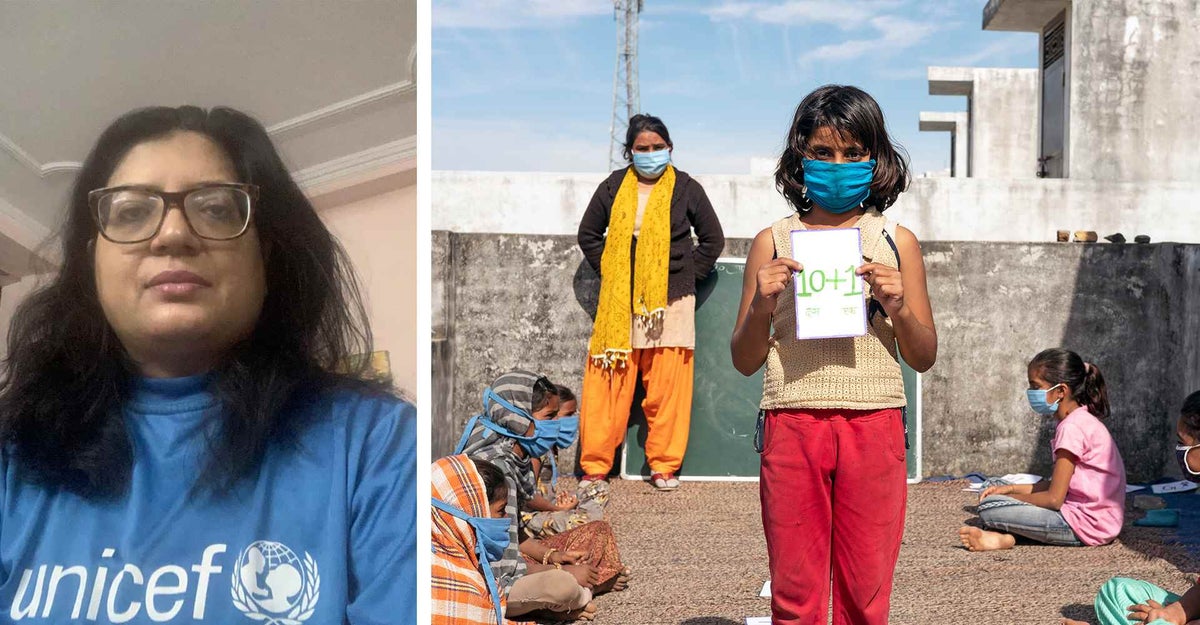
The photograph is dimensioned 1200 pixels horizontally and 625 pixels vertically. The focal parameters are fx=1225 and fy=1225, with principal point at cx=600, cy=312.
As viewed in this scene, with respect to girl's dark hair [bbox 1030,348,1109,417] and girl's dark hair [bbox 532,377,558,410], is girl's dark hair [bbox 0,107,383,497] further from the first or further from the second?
girl's dark hair [bbox 1030,348,1109,417]

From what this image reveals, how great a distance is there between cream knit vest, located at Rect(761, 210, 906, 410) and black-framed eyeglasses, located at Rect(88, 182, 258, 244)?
4.40 feet

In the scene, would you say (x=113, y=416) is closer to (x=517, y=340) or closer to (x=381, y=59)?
(x=381, y=59)

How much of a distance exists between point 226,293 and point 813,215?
4.76ft

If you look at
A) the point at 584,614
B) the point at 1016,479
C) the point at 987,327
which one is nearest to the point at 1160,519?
the point at 1016,479

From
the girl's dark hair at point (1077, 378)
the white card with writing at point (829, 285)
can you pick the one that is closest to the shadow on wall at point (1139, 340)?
the girl's dark hair at point (1077, 378)

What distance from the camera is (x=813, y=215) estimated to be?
119 inches

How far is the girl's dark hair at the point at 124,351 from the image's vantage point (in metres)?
2.24

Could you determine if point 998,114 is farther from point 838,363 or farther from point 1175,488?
point 838,363

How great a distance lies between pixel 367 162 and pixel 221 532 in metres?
0.74

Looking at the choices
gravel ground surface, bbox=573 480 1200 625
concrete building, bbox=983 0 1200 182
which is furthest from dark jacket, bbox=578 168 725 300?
concrete building, bbox=983 0 1200 182

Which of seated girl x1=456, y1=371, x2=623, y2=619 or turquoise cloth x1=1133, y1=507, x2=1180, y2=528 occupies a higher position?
seated girl x1=456, y1=371, x2=623, y2=619

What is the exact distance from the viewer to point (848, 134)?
9.48 feet

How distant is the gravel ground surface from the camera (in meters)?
4.59

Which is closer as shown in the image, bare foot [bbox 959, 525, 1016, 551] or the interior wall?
the interior wall
